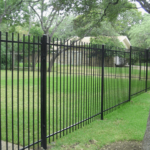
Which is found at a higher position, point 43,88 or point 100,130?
point 43,88

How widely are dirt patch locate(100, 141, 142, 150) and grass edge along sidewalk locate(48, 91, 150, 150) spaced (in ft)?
0.43

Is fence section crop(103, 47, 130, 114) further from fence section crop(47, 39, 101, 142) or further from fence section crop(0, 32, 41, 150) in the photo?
fence section crop(0, 32, 41, 150)

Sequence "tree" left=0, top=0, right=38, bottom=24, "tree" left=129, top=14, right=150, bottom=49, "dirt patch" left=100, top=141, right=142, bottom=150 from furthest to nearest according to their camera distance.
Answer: "tree" left=129, top=14, right=150, bottom=49 → "tree" left=0, top=0, right=38, bottom=24 → "dirt patch" left=100, top=141, right=142, bottom=150

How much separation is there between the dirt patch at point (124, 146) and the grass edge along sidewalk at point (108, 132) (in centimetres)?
13

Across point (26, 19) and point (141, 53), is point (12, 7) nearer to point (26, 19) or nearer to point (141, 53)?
point (26, 19)

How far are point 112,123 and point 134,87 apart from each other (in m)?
4.50

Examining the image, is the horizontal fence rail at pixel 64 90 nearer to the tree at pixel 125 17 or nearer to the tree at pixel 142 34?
the tree at pixel 125 17

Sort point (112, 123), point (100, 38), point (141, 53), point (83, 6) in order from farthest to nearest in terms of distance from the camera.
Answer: point (100, 38) < point (83, 6) < point (141, 53) < point (112, 123)

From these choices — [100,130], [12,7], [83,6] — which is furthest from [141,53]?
[12,7]

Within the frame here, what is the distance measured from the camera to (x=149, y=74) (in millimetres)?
13180

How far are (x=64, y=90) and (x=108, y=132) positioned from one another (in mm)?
1690

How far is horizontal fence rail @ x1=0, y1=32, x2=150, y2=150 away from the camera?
13.0 ft

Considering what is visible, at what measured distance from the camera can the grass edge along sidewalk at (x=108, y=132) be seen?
4512 mm

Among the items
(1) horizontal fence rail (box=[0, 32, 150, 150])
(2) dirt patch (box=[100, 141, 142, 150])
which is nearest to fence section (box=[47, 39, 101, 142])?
(1) horizontal fence rail (box=[0, 32, 150, 150])
